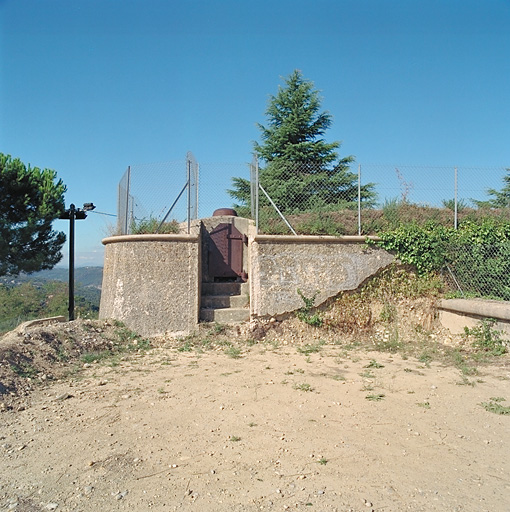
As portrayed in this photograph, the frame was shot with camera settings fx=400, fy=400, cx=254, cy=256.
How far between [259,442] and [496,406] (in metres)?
2.56

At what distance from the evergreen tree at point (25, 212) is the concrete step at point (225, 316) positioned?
684 cm

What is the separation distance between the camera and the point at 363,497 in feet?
8.20

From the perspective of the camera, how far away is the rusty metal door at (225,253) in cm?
857

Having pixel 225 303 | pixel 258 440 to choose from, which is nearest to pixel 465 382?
pixel 258 440

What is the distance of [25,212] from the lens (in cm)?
1148

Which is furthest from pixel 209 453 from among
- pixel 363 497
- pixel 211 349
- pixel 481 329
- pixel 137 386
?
pixel 481 329

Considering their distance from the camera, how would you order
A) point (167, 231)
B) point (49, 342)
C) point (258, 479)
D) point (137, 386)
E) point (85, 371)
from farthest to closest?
point (167, 231) → point (49, 342) → point (85, 371) → point (137, 386) → point (258, 479)

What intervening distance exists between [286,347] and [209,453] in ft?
13.2

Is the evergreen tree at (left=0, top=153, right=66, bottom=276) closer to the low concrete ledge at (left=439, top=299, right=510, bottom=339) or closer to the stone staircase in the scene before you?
the stone staircase

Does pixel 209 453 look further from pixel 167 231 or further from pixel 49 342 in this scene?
pixel 167 231

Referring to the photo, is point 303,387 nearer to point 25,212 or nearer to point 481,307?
point 481,307

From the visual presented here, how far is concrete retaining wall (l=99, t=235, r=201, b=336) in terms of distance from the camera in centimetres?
743

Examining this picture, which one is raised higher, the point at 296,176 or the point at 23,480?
the point at 296,176

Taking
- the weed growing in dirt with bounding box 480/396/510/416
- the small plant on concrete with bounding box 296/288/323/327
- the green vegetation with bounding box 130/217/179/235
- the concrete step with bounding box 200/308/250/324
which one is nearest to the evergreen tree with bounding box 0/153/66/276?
the green vegetation with bounding box 130/217/179/235
